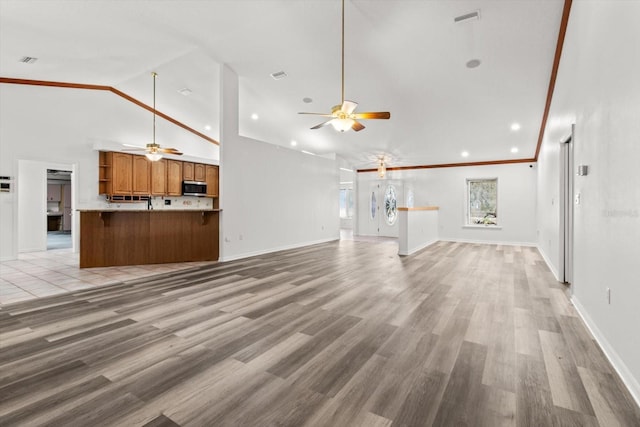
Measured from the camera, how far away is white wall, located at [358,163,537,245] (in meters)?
8.73

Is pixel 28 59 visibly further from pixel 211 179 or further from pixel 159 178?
pixel 211 179

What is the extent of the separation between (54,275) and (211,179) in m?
5.64

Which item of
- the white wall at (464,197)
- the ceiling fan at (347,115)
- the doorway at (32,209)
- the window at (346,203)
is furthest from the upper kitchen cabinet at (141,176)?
the window at (346,203)

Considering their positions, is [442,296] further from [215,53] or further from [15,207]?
[15,207]

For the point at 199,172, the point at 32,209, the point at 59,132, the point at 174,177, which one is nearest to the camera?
the point at 59,132

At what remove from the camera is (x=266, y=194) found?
695cm

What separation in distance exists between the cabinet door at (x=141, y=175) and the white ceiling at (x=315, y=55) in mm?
1590

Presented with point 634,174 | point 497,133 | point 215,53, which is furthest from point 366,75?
point 634,174

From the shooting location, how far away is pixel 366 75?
5797mm

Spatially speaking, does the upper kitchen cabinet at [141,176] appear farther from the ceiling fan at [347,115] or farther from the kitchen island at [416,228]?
the kitchen island at [416,228]

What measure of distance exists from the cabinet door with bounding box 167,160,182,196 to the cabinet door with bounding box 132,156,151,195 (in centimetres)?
55

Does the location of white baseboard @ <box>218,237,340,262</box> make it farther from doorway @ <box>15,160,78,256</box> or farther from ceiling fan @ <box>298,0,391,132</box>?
doorway @ <box>15,160,78,256</box>

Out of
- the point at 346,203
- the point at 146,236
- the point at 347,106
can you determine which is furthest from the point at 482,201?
the point at 146,236

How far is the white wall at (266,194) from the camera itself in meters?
5.90
